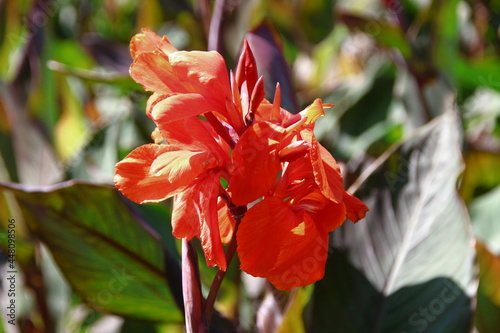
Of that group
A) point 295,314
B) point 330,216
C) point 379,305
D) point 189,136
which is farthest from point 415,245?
point 189,136

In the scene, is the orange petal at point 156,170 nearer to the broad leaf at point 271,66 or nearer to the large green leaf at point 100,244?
the large green leaf at point 100,244

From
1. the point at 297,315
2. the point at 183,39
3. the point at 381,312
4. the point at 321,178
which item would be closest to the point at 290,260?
the point at 321,178

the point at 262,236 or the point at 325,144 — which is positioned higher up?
the point at 262,236

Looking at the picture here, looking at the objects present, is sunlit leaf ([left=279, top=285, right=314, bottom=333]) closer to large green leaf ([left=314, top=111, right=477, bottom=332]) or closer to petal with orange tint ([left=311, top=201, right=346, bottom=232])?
large green leaf ([left=314, top=111, right=477, bottom=332])

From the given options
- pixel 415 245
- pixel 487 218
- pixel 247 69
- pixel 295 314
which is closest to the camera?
pixel 247 69

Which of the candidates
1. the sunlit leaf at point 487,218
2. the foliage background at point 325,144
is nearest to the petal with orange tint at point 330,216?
the foliage background at point 325,144

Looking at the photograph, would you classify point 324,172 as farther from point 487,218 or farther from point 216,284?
point 487,218

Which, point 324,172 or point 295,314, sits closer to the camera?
point 324,172

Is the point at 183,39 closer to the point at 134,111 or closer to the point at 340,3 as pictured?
the point at 134,111
